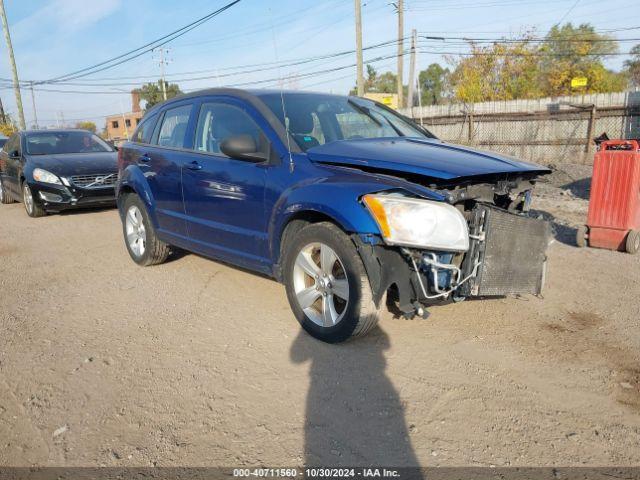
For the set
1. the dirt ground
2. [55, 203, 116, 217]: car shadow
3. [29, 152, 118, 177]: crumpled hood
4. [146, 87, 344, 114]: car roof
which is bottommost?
[55, 203, 116, 217]: car shadow

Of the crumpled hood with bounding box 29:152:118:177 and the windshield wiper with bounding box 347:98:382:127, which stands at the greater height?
the windshield wiper with bounding box 347:98:382:127

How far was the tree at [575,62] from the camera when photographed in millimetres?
37531

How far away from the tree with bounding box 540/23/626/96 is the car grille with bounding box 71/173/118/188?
34522 mm

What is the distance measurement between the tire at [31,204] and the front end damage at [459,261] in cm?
814

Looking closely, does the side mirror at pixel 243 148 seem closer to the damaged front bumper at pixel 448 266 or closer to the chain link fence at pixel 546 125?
the damaged front bumper at pixel 448 266

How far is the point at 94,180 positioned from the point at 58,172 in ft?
1.98

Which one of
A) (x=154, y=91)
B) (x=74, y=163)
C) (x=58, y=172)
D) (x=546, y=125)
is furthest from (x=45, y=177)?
(x=154, y=91)

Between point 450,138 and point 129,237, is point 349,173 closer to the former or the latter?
point 129,237

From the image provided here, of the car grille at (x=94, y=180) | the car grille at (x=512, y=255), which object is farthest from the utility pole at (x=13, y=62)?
the car grille at (x=512, y=255)

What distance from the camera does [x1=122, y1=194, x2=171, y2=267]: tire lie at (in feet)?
18.2

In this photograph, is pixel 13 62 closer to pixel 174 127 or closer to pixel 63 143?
pixel 63 143

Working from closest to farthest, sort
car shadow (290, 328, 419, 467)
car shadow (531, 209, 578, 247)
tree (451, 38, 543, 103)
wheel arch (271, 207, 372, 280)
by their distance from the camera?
1. car shadow (290, 328, 419, 467)
2. wheel arch (271, 207, 372, 280)
3. car shadow (531, 209, 578, 247)
4. tree (451, 38, 543, 103)

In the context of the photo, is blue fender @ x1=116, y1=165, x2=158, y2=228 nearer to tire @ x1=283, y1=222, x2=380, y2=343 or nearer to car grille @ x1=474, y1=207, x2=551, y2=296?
tire @ x1=283, y1=222, x2=380, y2=343

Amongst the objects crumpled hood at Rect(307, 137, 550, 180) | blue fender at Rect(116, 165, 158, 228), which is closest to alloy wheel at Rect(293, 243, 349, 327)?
crumpled hood at Rect(307, 137, 550, 180)
